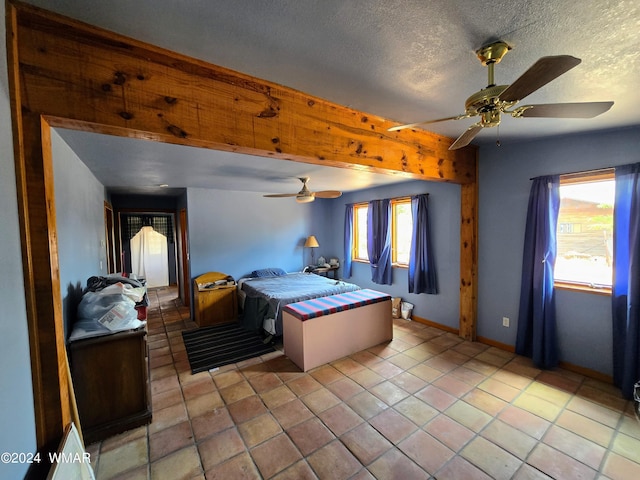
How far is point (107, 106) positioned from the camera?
4.19 feet

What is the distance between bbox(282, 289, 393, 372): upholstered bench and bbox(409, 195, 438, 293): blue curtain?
37.4 inches

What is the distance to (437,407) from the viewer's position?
89.1 inches

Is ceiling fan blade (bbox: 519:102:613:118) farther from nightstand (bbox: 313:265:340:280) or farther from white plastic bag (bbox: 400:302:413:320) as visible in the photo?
nightstand (bbox: 313:265:340:280)

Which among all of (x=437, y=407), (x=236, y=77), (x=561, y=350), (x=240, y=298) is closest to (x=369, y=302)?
(x=437, y=407)

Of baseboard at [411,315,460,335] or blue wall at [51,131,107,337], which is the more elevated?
blue wall at [51,131,107,337]

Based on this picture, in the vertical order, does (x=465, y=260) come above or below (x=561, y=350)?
above

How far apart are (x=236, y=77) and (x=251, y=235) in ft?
12.6

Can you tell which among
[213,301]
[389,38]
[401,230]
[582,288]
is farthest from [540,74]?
[213,301]

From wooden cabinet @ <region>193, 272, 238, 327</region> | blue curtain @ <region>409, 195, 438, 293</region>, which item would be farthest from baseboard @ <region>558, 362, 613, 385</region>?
wooden cabinet @ <region>193, 272, 238, 327</region>

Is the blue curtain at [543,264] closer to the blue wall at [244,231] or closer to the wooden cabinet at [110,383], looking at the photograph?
the wooden cabinet at [110,383]

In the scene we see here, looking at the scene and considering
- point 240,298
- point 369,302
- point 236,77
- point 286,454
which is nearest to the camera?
point 236,77

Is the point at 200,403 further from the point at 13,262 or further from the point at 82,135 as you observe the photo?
the point at 82,135

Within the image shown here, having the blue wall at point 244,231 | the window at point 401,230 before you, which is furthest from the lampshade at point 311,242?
the window at point 401,230

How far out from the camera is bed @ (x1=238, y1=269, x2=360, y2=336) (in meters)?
3.58
